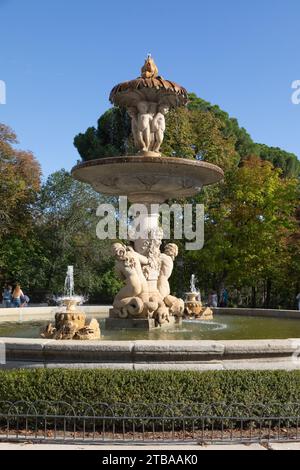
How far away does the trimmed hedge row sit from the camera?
6.81 metres

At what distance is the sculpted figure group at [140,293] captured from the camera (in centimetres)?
1184

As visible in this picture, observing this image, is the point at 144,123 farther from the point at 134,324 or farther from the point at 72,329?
the point at 72,329

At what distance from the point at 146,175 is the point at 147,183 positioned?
264 millimetres

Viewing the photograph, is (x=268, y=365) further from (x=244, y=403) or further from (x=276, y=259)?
(x=276, y=259)

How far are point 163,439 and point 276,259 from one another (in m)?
23.3

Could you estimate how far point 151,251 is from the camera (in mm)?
12805

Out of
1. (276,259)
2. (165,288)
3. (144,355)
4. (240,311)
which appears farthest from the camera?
(276,259)

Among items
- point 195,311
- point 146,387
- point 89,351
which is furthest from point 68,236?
point 146,387

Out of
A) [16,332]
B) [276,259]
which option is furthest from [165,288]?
[276,259]

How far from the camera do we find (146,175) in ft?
40.2

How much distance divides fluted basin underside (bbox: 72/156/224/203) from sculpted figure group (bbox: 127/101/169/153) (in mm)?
1124

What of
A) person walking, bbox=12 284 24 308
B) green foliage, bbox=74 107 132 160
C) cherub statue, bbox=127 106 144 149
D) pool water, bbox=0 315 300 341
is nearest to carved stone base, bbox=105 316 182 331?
pool water, bbox=0 315 300 341
